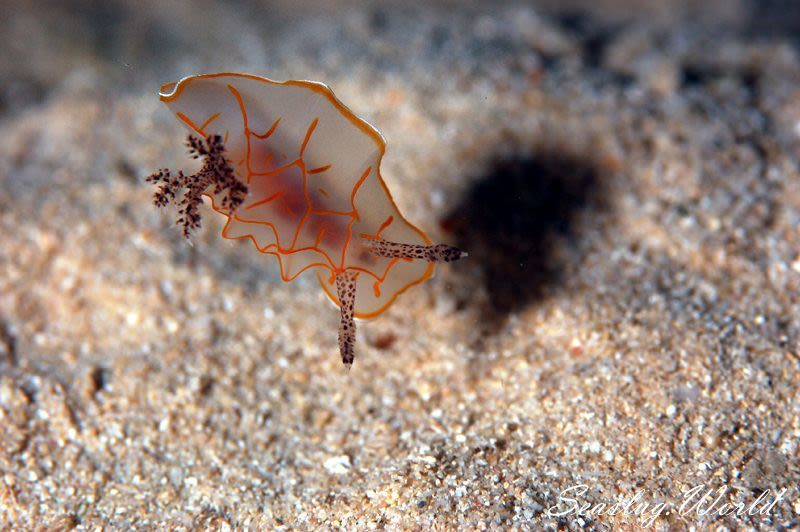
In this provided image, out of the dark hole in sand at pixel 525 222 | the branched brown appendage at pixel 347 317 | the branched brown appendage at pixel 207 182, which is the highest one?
the dark hole in sand at pixel 525 222

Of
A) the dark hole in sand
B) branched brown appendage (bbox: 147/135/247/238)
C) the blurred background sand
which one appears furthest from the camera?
the dark hole in sand

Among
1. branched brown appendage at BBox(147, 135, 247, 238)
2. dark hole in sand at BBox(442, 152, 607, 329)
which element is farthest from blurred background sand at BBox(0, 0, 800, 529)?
branched brown appendage at BBox(147, 135, 247, 238)

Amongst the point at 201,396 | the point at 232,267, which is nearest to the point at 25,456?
the point at 201,396

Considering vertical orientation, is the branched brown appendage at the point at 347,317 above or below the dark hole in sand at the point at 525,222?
below

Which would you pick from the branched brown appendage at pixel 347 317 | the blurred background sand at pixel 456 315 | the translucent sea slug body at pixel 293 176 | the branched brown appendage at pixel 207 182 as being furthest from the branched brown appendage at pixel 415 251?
the blurred background sand at pixel 456 315

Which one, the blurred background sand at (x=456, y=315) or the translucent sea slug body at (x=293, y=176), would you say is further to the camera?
the blurred background sand at (x=456, y=315)

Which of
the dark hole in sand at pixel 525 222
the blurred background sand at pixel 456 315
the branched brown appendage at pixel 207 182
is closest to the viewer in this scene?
the branched brown appendage at pixel 207 182

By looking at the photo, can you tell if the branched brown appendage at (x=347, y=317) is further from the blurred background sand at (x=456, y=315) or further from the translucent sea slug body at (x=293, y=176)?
the blurred background sand at (x=456, y=315)

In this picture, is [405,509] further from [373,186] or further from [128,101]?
[128,101]

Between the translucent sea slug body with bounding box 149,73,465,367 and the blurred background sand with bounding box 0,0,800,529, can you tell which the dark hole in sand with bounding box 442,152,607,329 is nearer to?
the blurred background sand with bounding box 0,0,800,529
